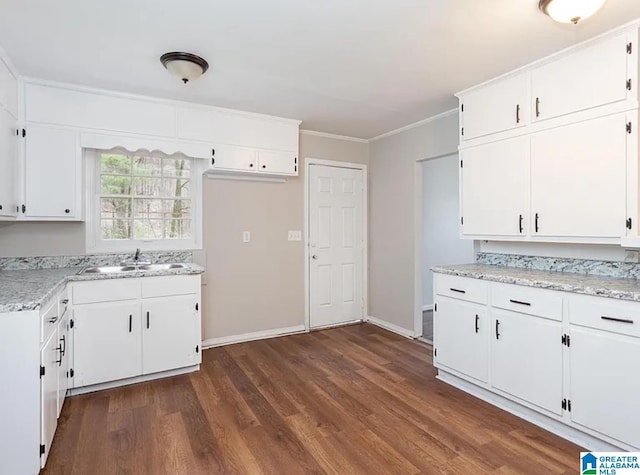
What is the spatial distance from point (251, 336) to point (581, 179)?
3.26 metres

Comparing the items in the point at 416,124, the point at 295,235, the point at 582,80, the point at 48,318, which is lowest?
the point at 48,318

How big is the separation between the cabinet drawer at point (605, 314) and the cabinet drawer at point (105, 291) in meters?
2.97

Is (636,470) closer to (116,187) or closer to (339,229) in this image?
(339,229)

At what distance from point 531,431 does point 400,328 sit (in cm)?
202

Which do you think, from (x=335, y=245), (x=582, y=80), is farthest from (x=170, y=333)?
(x=582, y=80)

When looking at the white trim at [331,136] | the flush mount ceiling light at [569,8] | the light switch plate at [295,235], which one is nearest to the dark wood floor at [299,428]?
the light switch plate at [295,235]

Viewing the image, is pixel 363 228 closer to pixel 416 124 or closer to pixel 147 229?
pixel 416 124

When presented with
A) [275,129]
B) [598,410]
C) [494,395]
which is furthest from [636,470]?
[275,129]

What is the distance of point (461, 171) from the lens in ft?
9.89

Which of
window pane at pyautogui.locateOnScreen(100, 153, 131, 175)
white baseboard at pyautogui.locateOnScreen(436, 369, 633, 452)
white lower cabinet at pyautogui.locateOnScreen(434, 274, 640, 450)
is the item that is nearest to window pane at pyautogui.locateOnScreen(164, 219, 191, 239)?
window pane at pyautogui.locateOnScreen(100, 153, 131, 175)

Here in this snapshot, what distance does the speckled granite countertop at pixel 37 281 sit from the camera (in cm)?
176

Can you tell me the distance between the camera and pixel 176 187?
363 cm

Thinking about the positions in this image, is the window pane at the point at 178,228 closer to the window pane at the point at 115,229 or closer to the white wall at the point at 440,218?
the window pane at the point at 115,229

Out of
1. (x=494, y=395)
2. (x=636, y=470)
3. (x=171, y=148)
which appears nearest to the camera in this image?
(x=636, y=470)
